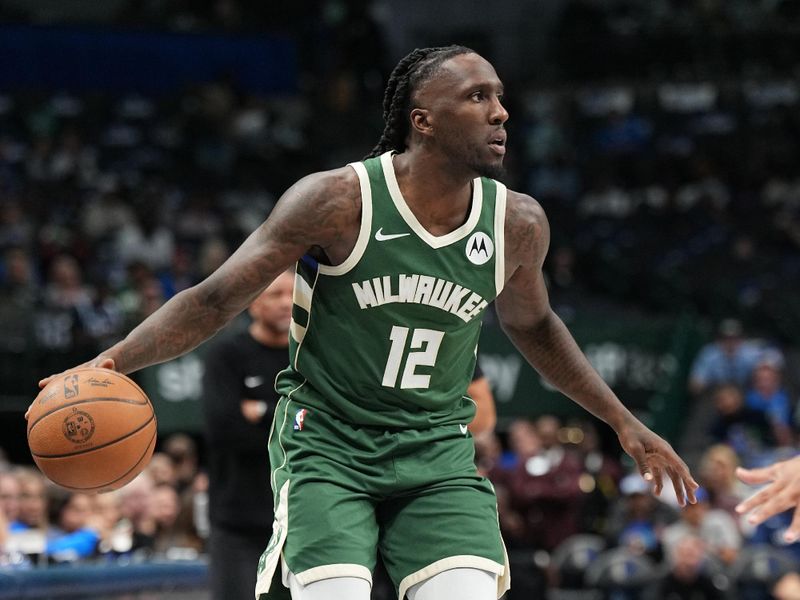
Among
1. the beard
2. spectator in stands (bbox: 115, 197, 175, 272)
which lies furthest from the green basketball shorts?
spectator in stands (bbox: 115, 197, 175, 272)

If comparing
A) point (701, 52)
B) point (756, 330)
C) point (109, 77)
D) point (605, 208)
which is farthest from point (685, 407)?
point (109, 77)

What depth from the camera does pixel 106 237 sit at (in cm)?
1536

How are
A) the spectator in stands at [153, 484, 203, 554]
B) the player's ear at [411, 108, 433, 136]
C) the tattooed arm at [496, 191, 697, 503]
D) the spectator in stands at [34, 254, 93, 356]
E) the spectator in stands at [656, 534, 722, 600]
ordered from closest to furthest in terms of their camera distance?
1. the player's ear at [411, 108, 433, 136]
2. the tattooed arm at [496, 191, 697, 503]
3. the spectator in stands at [153, 484, 203, 554]
4. the spectator in stands at [656, 534, 722, 600]
5. the spectator in stands at [34, 254, 93, 356]

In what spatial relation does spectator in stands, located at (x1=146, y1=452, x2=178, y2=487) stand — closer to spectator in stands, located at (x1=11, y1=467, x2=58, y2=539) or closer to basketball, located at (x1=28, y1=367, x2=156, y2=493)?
spectator in stands, located at (x1=11, y1=467, x2=58, y2=539)

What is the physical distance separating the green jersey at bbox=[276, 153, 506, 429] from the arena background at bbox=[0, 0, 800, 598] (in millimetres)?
7936

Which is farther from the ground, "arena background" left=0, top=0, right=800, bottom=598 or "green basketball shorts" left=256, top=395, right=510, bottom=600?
"arena background" left=0, top=0, right=800, bottom=598

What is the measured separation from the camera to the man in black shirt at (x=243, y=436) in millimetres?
5453

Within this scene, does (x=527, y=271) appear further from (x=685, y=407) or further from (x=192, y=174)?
(x=192, y=174)

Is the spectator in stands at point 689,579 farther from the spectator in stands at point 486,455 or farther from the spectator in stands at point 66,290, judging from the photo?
the spectator in stands at point 66,290

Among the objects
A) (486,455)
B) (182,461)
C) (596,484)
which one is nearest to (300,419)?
(182,461)

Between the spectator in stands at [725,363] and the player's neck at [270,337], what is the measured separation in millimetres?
8943

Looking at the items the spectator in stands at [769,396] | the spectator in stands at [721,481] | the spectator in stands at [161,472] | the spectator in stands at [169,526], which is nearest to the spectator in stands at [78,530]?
the spectator in stands at [169,526]

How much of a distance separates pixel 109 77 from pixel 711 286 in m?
9.10

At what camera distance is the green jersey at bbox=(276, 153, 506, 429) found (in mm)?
4043
